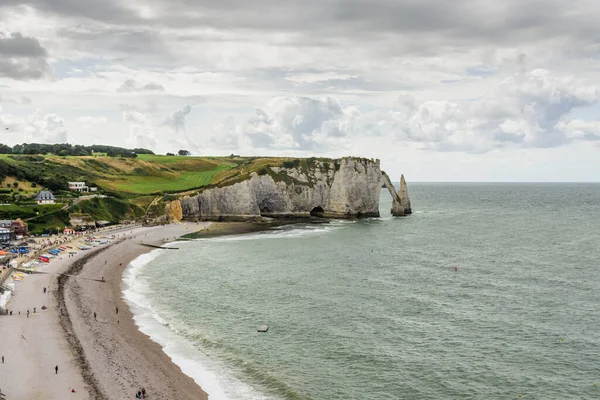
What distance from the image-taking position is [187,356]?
150 ft

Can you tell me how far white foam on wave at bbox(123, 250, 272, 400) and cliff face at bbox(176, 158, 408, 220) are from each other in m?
74.1

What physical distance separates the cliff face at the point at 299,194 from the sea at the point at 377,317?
129 ft

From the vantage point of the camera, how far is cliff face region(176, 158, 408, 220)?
143000 mm

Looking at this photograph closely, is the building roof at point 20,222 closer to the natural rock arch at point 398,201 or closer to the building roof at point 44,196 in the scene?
the building roof at point 44,196

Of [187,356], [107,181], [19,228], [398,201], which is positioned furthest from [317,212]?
[187,356]

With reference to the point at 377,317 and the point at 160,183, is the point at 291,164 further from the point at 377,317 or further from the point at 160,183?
the point at 377,317

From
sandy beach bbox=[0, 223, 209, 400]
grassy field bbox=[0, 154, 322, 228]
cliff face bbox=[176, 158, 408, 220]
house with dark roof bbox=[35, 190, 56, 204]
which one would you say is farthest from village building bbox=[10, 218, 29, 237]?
cliff face bbox=[176, 158, 408, 220]

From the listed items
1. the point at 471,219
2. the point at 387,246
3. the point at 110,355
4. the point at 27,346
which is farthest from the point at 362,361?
the point at 471,219

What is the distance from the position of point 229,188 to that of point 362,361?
10345 centimetres

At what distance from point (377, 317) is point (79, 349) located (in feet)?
101

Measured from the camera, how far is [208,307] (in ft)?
197

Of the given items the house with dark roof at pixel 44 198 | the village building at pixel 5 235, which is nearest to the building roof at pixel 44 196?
the house with dark roof at pixel 44 198

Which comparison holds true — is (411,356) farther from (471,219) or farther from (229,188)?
(471,219)

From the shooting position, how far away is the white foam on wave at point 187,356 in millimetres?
38719
